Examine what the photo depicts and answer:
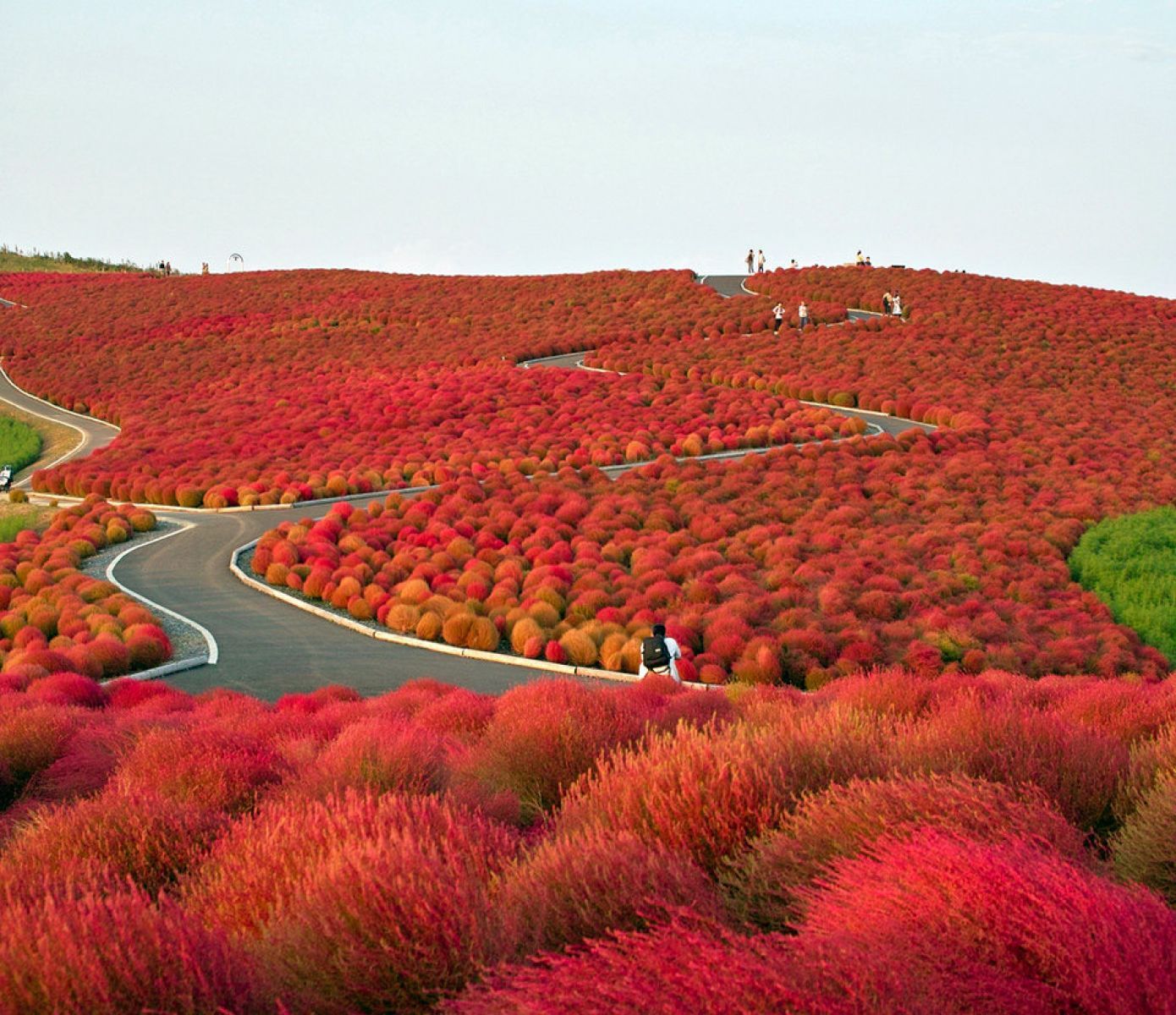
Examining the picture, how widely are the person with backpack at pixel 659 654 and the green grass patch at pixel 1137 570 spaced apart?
28.4ft

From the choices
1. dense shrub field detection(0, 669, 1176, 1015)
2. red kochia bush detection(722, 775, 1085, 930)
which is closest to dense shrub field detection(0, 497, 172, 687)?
dense shrub field detection(0, 669, 1176, 1015)

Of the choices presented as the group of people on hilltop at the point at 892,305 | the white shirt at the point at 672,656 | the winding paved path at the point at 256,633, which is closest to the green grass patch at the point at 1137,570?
the white shirt at the point at 672,656

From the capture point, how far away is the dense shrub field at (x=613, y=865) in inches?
165

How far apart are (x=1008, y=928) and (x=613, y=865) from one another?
1.61 metres

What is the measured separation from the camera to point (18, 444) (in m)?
41.7

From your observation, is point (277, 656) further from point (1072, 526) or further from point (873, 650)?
point (1072, 526)

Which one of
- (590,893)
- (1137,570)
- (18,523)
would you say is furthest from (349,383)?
(590,893)

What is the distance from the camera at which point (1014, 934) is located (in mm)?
4355

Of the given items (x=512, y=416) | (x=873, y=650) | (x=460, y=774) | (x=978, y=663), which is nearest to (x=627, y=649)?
(x=873, y=650)

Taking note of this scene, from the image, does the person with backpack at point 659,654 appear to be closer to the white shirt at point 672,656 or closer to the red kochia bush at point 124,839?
the white shirt at point 672,656

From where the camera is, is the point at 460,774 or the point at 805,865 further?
the point at 460,774

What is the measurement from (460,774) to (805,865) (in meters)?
3.38

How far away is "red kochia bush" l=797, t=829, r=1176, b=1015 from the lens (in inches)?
160

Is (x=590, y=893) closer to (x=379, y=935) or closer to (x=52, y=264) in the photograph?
(x=379, y=935)
